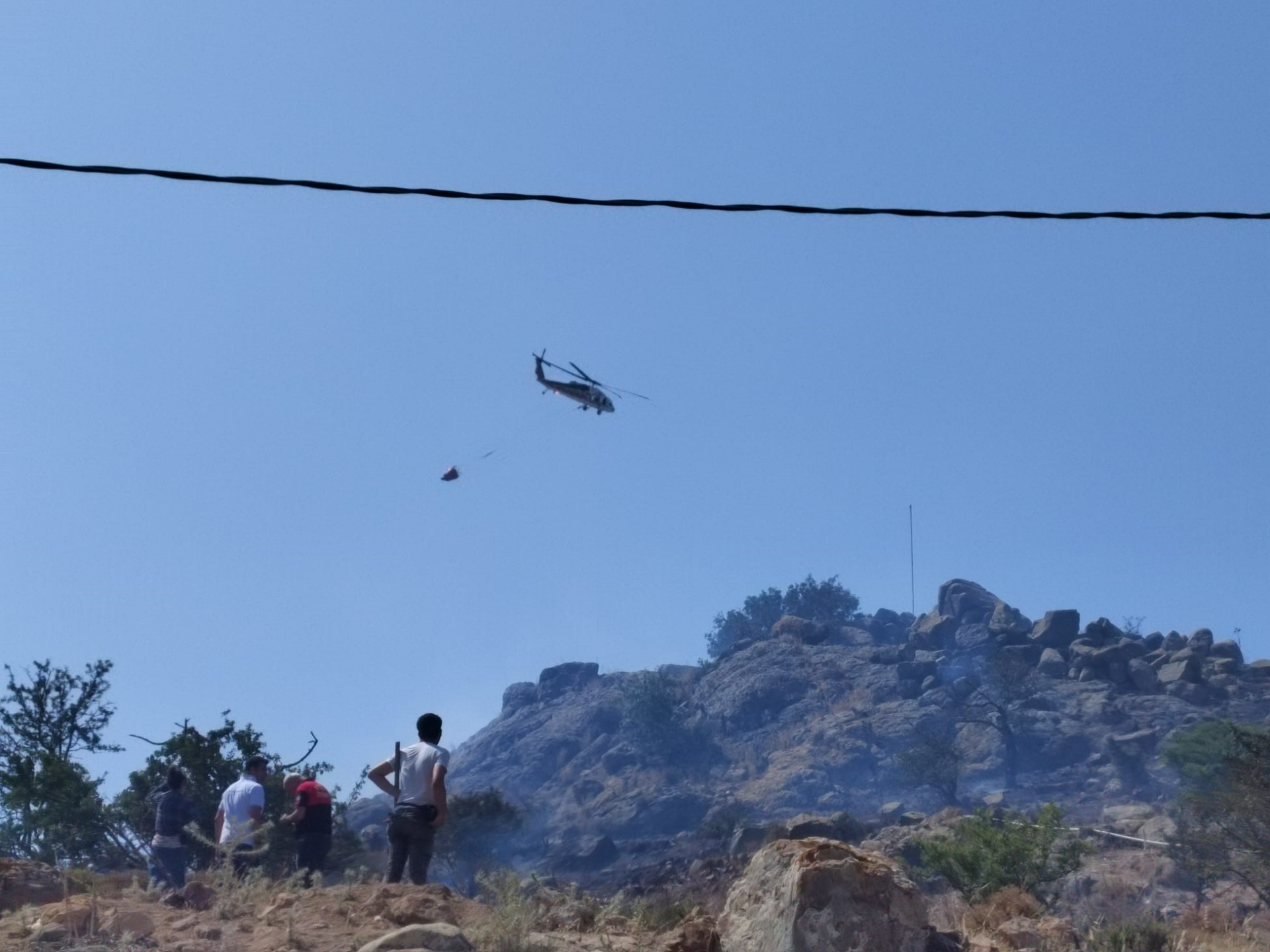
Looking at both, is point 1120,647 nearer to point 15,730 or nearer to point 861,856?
point 15,730

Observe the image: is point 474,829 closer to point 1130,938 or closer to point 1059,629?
point 1130,938

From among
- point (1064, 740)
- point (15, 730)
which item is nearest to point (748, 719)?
point (1064, 740)

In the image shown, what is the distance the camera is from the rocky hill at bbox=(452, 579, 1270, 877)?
80438 millimetres

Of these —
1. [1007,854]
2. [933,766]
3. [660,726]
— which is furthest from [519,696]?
[1007,854]

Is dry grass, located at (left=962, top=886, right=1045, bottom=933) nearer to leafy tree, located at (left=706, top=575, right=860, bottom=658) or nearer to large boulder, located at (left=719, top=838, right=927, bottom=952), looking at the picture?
large boulder, located at (left=719, top=838, right=927, bottom=952)

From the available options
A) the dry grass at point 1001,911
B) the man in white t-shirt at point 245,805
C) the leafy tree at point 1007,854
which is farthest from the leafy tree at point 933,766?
the man in white t-shirt at point 245,805

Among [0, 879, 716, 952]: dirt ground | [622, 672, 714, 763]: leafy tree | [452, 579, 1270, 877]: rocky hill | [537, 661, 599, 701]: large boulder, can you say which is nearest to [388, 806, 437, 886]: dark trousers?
[0, 879, 716, 952]: dirt ground

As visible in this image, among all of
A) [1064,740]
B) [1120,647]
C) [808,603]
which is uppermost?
[808,603]

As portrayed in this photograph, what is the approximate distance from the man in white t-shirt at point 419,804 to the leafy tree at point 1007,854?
7598mm

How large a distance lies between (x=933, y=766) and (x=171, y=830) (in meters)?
71.9

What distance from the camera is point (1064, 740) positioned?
283 feet

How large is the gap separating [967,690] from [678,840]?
3858cm

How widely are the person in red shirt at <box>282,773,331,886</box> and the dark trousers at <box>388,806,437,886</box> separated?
3.61 feet

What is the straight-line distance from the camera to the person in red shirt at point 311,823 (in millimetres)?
11484
